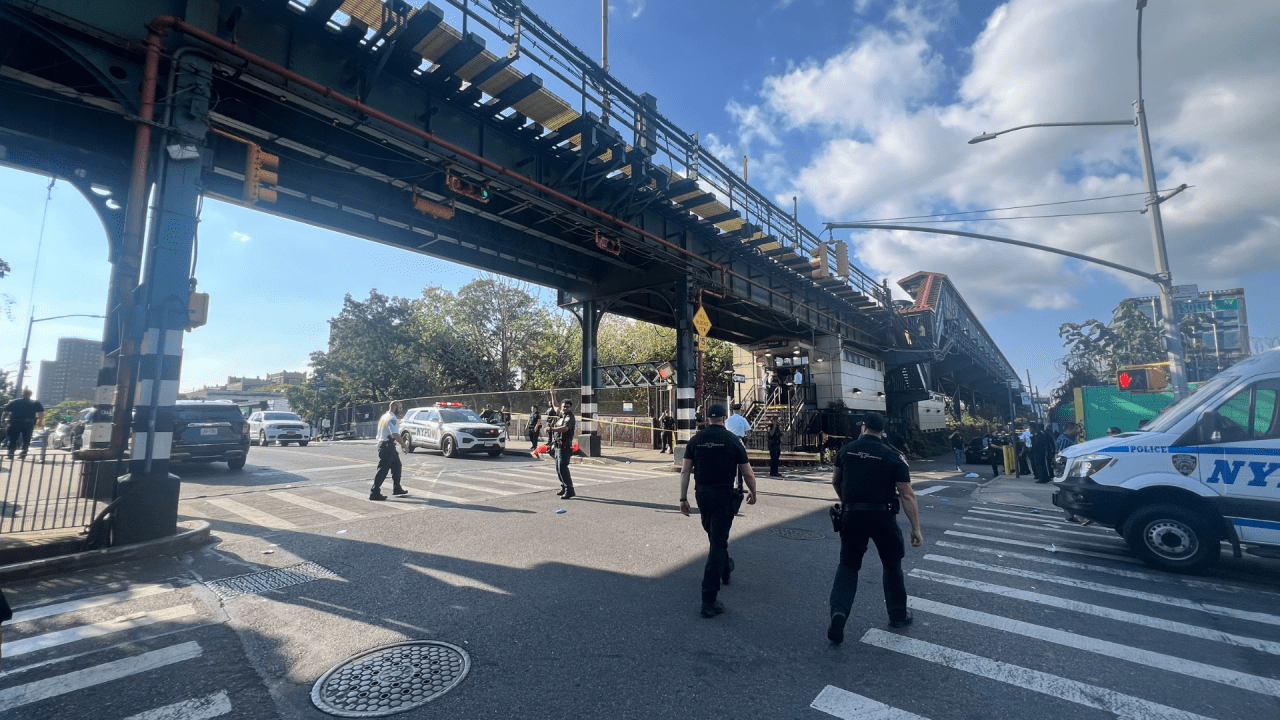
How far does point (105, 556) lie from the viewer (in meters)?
5.59

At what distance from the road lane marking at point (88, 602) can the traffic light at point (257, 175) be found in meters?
4.96

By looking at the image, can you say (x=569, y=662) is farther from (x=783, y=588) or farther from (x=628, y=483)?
(x=628, y=483)

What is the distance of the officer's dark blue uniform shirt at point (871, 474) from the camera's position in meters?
4.15

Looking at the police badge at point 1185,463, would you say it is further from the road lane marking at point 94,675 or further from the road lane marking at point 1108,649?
the road lane marking at point 94,675

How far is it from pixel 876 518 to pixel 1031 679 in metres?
1.29

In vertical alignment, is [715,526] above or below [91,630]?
above

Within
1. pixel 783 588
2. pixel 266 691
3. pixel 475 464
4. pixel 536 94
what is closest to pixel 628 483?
pixel 475 464

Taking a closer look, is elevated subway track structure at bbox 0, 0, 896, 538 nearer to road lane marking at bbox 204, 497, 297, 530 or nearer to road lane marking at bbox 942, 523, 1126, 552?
road lane marking at bbox 204, 497, 297, 530

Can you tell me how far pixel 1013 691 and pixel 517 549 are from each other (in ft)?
16.2

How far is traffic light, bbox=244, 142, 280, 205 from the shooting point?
730cm

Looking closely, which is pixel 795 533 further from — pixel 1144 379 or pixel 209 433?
pixel 209 433

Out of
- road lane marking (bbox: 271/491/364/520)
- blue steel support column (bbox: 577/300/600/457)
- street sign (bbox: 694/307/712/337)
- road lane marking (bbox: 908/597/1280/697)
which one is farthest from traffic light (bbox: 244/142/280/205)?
blue steel support column (bbox: 577/300/600/457)

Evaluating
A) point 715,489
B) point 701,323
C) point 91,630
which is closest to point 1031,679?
point 715,489

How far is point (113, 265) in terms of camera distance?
8570 mm
